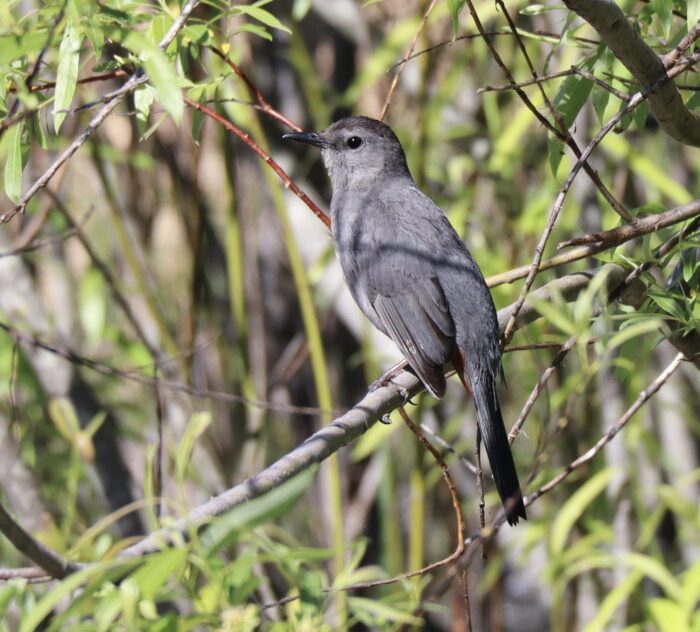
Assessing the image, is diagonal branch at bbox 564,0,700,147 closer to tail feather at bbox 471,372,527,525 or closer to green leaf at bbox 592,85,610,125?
green leaf at bbox 592,85,610,125

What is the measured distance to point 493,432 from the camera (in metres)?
3.02

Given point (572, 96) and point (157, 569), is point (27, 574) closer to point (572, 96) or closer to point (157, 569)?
point (157, 569)

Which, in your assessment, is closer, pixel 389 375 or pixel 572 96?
pixel 572 96

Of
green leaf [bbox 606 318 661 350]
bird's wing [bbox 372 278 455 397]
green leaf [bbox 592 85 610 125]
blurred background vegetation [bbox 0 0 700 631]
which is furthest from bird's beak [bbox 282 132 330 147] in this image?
green leaf [bbox 606 318 661 350]

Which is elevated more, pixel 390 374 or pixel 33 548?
pixel 390 374

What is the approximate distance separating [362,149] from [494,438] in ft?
5.14

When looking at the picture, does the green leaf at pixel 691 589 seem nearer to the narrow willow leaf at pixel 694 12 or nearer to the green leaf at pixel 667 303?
the green leaf at pixel 667 303

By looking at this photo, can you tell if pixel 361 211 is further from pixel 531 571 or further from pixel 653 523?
pixel 531 571

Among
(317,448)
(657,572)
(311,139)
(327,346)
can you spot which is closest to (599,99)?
(317,448)

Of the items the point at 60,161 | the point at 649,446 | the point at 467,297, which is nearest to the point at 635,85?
the point at 467,297

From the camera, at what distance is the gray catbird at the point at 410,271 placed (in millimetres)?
3229

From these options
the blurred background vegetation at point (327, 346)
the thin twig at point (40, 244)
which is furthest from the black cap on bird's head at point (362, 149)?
the thin twig at point (40, 244)

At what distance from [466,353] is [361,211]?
82 centimetres

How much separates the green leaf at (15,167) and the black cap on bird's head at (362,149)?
2.04 meters
